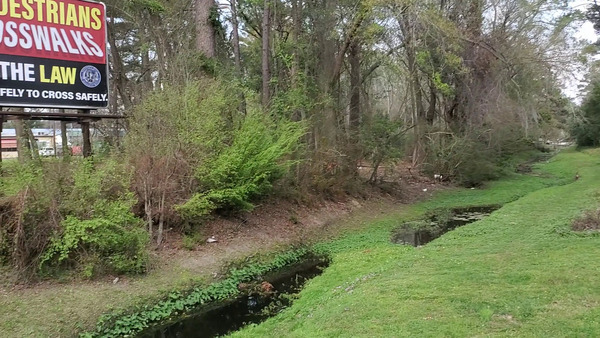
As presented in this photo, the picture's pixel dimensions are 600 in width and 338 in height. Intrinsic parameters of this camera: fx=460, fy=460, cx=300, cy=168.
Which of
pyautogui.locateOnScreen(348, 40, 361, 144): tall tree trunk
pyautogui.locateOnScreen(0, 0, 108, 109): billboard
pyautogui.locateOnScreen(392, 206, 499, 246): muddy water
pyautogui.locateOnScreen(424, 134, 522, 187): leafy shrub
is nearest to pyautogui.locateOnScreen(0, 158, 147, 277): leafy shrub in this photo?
pyautogui.locateOnScreen(0, 0, 108, 109): billboard

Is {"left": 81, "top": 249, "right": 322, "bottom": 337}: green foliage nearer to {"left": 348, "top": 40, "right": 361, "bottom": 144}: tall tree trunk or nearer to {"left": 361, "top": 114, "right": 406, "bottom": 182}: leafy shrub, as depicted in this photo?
{"left": 361, "top": 114, "right": 406, "bottom": 182}: leafy shrub

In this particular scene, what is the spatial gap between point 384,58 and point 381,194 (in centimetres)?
554

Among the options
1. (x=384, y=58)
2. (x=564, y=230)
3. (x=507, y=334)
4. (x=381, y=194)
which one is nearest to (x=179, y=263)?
(x=507, y=334)

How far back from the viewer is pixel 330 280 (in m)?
9.05

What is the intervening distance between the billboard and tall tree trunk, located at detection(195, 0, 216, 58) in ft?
15.2

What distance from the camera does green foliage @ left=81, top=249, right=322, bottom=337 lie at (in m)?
7.22

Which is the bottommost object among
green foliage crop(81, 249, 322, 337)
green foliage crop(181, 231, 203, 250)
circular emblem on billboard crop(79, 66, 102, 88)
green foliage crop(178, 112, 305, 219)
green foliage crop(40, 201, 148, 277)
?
green foliage crop(81, 249, 322, 337)

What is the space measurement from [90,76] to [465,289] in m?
8.73

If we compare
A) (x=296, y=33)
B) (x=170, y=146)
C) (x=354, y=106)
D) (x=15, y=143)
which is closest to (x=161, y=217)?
(x=170, y=146)

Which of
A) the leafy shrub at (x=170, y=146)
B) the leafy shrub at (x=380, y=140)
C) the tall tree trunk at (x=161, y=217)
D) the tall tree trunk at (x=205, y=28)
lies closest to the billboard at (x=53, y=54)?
the leafy shrub at (x=170, y=146)

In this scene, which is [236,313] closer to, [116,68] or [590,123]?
[116,68]

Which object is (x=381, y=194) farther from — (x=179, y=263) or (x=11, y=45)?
(x=11, y=45)

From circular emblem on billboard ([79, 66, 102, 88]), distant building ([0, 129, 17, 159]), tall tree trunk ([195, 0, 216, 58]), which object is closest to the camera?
circular emblem on billboard ([79, 66, 102, 88])

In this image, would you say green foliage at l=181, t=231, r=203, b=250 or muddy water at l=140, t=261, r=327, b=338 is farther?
green foliage at l=181, t=231, r=203, b=250
